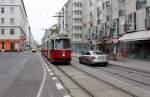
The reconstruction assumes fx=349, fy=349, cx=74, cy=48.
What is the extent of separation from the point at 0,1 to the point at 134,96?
105 m

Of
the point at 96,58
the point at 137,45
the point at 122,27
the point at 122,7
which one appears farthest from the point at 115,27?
the point at 96,58

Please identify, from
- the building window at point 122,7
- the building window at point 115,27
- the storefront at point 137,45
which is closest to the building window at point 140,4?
the storefront at point 137,45

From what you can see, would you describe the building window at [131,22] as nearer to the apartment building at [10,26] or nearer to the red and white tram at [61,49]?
the red and white tram at [61,49]

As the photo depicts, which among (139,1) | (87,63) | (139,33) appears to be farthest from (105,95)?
(139,1)

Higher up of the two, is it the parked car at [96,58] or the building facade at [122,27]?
the building facade at [122,27]

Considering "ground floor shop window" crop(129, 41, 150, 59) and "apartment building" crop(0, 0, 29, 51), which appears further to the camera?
"apartment building" crop(0, 0, 29, 51)

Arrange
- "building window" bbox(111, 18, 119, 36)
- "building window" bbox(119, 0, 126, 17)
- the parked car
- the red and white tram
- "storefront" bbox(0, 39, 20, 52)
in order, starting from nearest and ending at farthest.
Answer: the parked car < the red and white tram < "building window" bbox(119, 0, 126, 17) < "building window" bbox(111, 18, 119, 36) < "storefront" bbox(0, 39, 20, 52)

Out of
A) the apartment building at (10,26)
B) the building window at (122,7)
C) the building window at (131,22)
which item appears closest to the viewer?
the building window at (131,22)

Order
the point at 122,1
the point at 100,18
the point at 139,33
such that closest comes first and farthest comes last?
the point at 139,33
the point at 122,1
the point at 100,18

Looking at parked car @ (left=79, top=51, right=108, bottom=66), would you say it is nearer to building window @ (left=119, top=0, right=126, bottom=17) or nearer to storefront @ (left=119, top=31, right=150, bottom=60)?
storefront @ (left=119, top=31, right=150, bottom=60)

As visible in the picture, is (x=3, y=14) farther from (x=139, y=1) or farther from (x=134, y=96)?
(x=134, y=96)

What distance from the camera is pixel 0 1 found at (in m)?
113

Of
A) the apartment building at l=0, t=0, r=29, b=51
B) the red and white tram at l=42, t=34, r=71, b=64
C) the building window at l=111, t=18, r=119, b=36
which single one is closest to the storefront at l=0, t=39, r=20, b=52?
the apartment building at l=0, t=0, r=29, b=51

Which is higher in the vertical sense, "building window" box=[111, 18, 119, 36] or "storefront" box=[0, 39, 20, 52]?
"building window" box=[111, 18, 119, 36]
